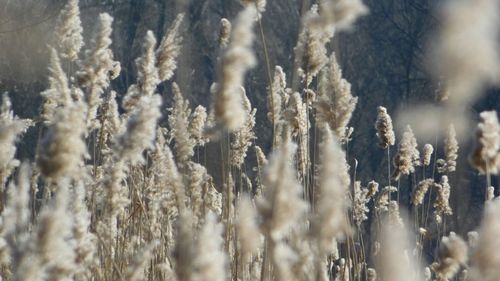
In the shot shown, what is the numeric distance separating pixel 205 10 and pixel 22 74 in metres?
4.76

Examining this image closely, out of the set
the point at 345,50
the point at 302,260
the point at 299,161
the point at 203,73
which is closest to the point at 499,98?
the point at 345,50

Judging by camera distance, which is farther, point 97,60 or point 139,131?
point 97,60

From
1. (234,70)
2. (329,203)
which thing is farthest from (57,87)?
(329,203)

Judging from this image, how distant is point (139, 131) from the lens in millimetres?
1479

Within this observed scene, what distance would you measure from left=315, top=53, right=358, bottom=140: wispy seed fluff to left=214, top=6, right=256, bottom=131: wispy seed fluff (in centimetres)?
62

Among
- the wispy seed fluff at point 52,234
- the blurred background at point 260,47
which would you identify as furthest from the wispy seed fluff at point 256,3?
the blurred background at point 260,47

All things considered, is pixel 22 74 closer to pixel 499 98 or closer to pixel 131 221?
pixel 499 98

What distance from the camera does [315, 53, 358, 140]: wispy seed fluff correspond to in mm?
2058

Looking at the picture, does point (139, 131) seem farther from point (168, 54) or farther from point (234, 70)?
point (168, 54)

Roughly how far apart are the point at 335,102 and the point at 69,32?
82 centimetres

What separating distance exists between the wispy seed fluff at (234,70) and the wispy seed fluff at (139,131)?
12 cm

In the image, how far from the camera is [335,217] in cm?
120

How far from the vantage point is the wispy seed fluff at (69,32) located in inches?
91.3

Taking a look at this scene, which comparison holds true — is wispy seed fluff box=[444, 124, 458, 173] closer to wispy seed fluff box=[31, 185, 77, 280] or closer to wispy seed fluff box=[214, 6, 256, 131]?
wispy seed fluff box=[214, 6, 256, 131]
